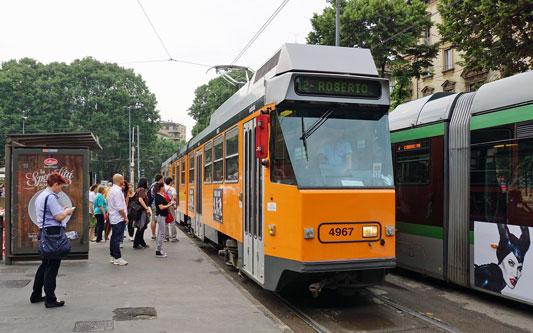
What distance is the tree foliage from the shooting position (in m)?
45.2

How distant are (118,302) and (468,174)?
5.37 meters

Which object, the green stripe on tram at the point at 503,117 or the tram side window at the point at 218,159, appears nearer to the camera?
the green stripe on tram at the point at 503,117

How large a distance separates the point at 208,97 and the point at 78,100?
12.8 metres

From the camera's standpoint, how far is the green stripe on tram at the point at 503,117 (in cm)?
614

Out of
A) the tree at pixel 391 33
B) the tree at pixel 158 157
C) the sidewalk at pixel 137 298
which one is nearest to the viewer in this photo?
the sidewalk at pixel 137 298

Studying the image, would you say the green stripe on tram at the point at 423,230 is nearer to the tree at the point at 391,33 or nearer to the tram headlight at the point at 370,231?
the tram headlight at the point at 370,231

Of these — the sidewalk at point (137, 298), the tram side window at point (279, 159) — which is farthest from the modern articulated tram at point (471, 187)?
the sidewalk at point (137, 298)

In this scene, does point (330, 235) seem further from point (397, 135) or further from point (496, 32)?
point (496, 32)

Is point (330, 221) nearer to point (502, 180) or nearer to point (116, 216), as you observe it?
point (502, 180)

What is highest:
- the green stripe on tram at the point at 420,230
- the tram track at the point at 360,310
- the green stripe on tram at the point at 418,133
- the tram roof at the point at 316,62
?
the tram roof at the point at 316,62

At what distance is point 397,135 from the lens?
29.5 ft

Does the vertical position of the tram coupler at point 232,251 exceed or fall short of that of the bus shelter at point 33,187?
it falls short

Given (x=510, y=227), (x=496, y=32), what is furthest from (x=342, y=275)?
(x=496, y=32)

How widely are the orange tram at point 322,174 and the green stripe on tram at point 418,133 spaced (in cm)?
186
